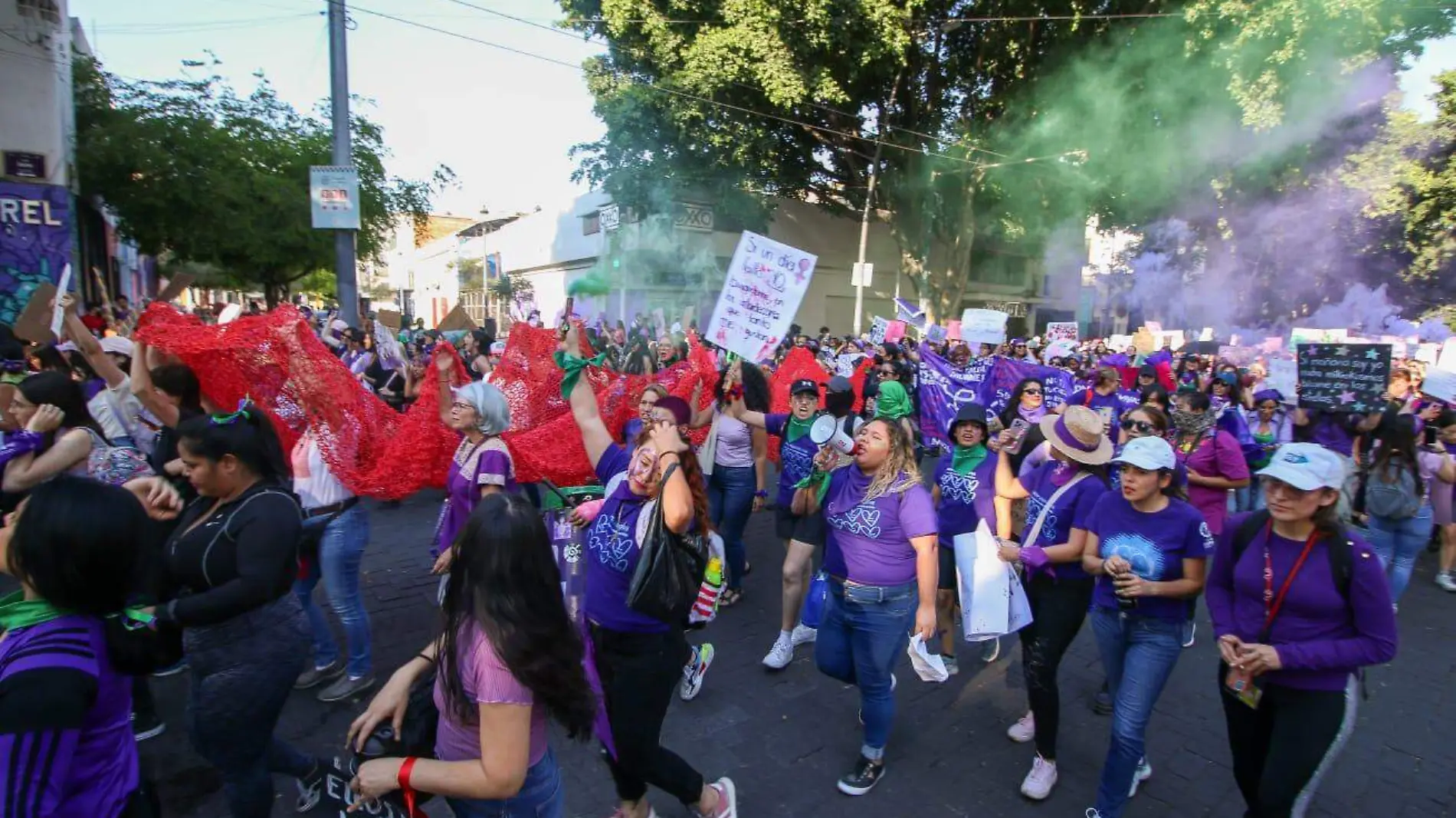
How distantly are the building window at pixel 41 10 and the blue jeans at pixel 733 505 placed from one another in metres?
15.2

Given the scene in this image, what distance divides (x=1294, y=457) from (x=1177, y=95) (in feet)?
64.2

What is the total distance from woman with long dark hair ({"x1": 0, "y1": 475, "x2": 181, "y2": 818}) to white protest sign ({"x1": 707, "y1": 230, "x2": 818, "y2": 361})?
4.33 metres

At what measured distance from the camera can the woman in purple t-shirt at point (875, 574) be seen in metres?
3.42

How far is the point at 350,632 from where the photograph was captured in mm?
4332

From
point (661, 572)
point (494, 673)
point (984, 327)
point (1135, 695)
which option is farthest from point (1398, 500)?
point (984, 327)

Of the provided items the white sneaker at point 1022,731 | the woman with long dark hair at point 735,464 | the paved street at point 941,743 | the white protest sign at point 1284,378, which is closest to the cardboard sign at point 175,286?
the paved street at point 941,743

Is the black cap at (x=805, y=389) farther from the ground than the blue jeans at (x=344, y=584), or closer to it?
farther from the ground

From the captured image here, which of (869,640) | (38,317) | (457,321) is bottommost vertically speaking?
(869,640)

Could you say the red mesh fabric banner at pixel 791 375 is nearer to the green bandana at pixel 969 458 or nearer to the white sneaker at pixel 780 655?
the green bandana at pixel 969 458

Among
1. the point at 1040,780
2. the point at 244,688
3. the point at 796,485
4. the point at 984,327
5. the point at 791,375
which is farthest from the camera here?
the point at 984,327

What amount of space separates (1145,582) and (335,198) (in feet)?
34.2

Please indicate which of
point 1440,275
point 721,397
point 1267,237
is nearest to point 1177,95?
point 1267,237

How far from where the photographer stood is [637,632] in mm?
2898

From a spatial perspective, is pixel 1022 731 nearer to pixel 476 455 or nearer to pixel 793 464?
pixel 793 464
